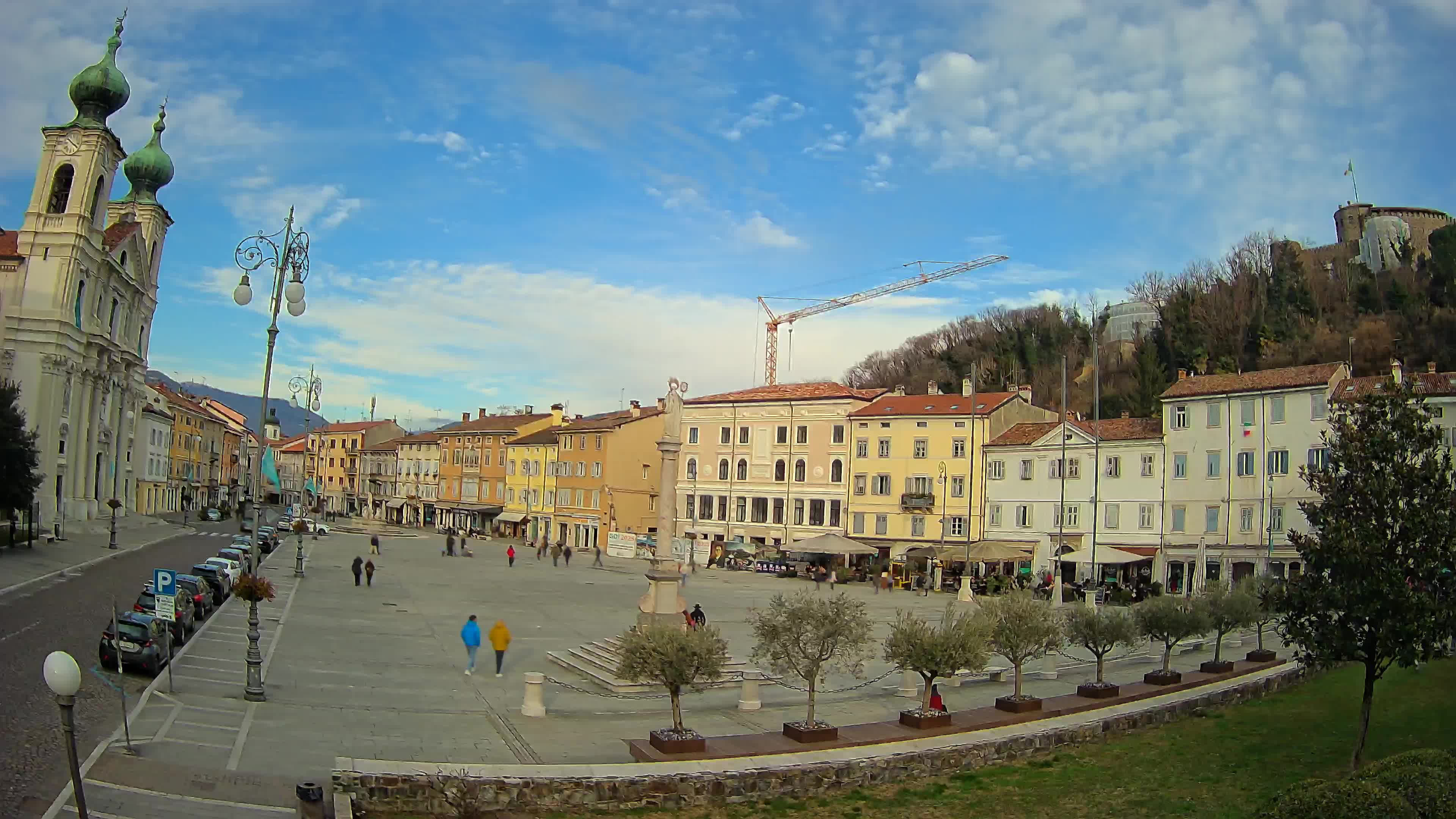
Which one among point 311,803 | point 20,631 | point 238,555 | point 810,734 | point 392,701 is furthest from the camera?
point 238,555

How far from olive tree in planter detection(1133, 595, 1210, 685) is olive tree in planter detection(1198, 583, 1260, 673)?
68 cm

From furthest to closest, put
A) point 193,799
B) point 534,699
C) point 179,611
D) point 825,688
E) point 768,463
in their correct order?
point 768,463
point 179,611
point 825,688
point 534,699
point 193,799

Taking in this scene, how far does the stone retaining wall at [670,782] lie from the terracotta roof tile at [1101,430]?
37.2m

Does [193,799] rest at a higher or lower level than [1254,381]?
lower

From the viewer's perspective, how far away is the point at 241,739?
16.3 meters

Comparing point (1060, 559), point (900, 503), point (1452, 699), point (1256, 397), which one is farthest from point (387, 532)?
point (1452, 699)

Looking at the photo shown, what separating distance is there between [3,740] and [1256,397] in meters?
50.6

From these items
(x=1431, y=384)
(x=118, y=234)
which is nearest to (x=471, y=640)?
(x=1431, y=384)

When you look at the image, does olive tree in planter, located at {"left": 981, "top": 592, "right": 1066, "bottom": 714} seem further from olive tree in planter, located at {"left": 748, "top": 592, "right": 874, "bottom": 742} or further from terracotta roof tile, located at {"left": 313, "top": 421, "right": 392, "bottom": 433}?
terracotta roof tile, located at {"left": 313, "top": 421, "right": 392, "bottom": 433}

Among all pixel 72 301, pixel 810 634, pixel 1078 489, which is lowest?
pixel 810 634

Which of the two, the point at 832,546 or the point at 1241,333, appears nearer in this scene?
the point at 832,546

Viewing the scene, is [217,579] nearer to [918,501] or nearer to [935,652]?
[935,652]

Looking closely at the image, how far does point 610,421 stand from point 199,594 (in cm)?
5165

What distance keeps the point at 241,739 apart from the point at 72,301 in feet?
191
